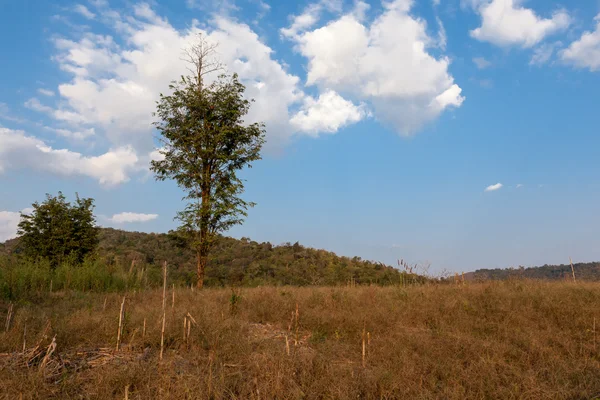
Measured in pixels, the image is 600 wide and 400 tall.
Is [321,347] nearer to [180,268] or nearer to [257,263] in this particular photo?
[257,263]

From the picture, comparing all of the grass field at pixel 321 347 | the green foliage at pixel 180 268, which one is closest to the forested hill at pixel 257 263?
the green foliage at pixel 180 268

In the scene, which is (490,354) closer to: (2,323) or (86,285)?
(2,323)

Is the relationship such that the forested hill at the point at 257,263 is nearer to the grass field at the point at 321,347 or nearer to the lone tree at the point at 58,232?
the lone tree at the point at 58,232

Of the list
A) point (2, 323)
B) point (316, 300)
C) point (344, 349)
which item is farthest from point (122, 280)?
point (344, 349)

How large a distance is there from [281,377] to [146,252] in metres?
28.3

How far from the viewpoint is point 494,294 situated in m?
11.7

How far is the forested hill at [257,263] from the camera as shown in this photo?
78.3 feet

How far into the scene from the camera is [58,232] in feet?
72.7

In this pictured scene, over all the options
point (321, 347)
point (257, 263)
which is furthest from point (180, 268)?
point (321, 347)

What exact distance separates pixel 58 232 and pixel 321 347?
67.6 ft

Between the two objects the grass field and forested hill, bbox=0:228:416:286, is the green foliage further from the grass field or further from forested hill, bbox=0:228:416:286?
the grass field

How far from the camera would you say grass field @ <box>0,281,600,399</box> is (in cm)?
543

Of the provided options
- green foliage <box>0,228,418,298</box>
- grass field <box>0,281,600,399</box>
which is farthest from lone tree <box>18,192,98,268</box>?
grass field <box>0,281,600,399</box>

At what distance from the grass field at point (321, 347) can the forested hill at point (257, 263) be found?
34.0 feet
